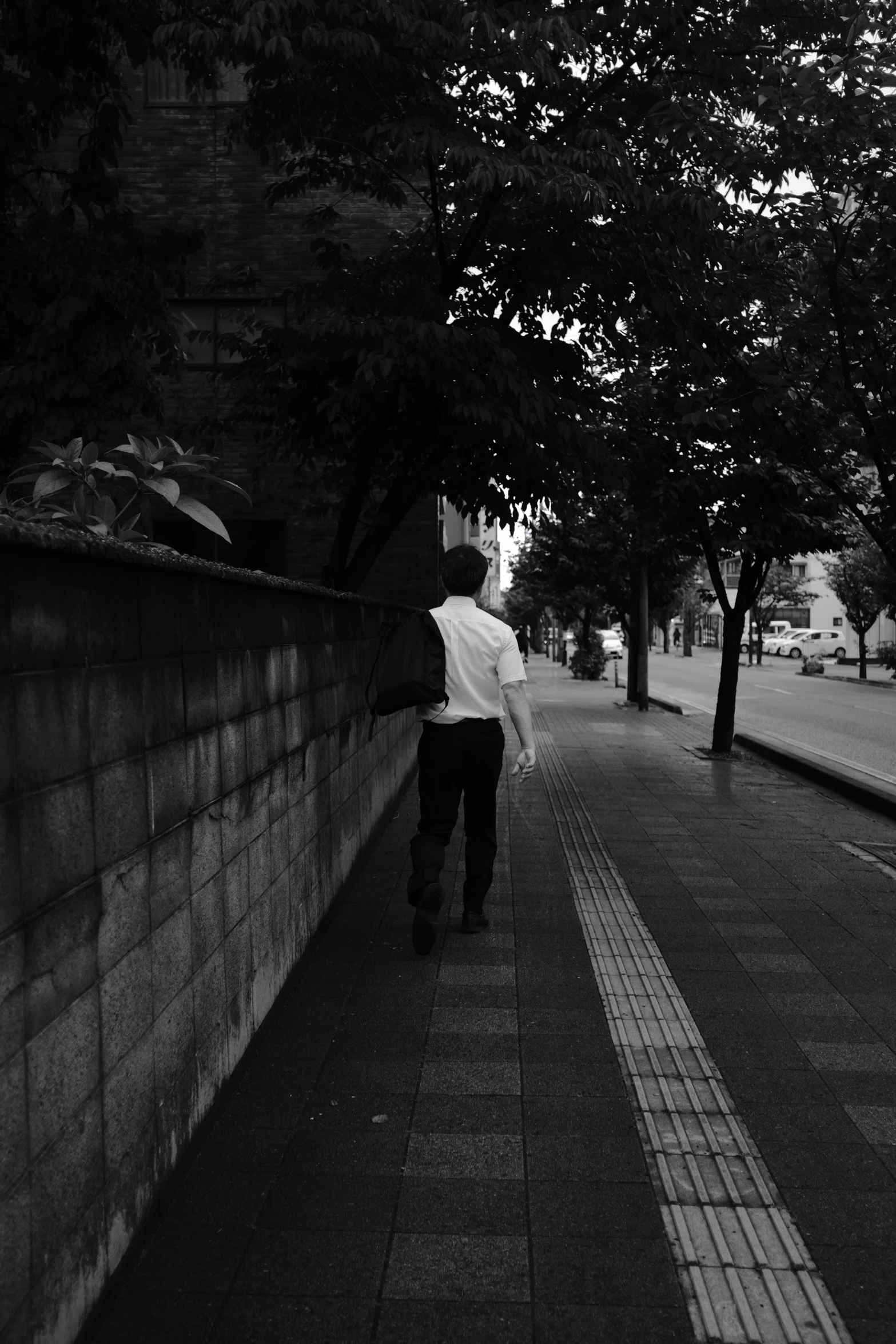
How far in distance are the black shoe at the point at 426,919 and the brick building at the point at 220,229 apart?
1208 cm

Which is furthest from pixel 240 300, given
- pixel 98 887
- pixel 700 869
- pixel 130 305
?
pixel 98 887

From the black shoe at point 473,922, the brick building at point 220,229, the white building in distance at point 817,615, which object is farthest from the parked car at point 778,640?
the black shoe at point 473,922

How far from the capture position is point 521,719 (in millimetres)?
6301

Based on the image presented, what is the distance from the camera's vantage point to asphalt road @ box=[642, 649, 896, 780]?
59.3 ft

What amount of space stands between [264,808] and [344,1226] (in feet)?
6.20

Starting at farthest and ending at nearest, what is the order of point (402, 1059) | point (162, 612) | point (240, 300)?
point (240, 300), point (402, 1059), point (162, 612)

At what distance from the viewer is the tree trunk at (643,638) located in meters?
26.7

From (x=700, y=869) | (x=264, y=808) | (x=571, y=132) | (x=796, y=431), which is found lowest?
(x=700, y=869)

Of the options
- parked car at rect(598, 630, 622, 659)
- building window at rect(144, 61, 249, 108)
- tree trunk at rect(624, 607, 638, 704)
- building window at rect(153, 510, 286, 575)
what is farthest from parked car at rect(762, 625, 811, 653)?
building window at rect(144, 61, 249, 108)

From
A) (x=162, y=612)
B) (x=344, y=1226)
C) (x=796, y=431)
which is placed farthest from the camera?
(x=796, y=431)

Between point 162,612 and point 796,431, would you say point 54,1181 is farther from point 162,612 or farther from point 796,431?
point 796,431

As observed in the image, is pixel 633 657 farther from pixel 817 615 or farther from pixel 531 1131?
pixel 817 615

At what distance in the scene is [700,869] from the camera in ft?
27.3

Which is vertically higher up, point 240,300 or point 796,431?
point 240,300
